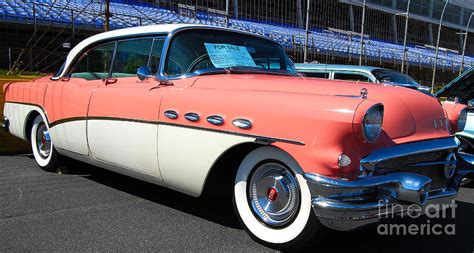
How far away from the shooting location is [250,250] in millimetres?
3068

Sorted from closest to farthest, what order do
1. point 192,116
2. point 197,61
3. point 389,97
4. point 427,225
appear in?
point 389,97 < point 192,116 < point 427,225 < point 197,61

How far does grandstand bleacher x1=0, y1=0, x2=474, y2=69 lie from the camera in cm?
1861

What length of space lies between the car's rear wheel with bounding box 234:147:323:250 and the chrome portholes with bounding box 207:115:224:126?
311mm

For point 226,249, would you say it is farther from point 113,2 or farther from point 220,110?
point 113,2

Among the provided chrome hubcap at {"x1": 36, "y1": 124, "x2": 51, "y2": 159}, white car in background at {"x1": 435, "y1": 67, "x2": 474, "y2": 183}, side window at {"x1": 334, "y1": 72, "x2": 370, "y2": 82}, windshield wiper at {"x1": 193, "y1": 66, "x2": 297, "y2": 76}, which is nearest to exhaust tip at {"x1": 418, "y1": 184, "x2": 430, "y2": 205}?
windshield wiper at {"x1": 193, "y1": 66, "x2": 297, "y2": 76}

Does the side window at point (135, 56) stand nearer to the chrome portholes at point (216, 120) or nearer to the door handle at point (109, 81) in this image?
the door handle at point (109, 81)

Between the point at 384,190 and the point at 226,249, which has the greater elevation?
the point at 384,190

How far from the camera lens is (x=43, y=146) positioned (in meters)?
5.41

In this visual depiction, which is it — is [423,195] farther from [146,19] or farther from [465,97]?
[146,19]

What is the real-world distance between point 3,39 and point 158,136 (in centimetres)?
1832

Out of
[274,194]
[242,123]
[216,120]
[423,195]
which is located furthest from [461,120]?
[216,120]

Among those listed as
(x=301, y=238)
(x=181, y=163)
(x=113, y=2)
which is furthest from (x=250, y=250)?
(x=113, y=2)

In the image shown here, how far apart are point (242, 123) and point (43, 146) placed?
336 cm

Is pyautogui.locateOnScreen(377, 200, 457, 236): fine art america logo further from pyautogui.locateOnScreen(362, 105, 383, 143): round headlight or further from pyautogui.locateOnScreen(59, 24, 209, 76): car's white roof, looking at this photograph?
pyautogui.locateOnScreen(59, 24, 209, 76): car's white roof
